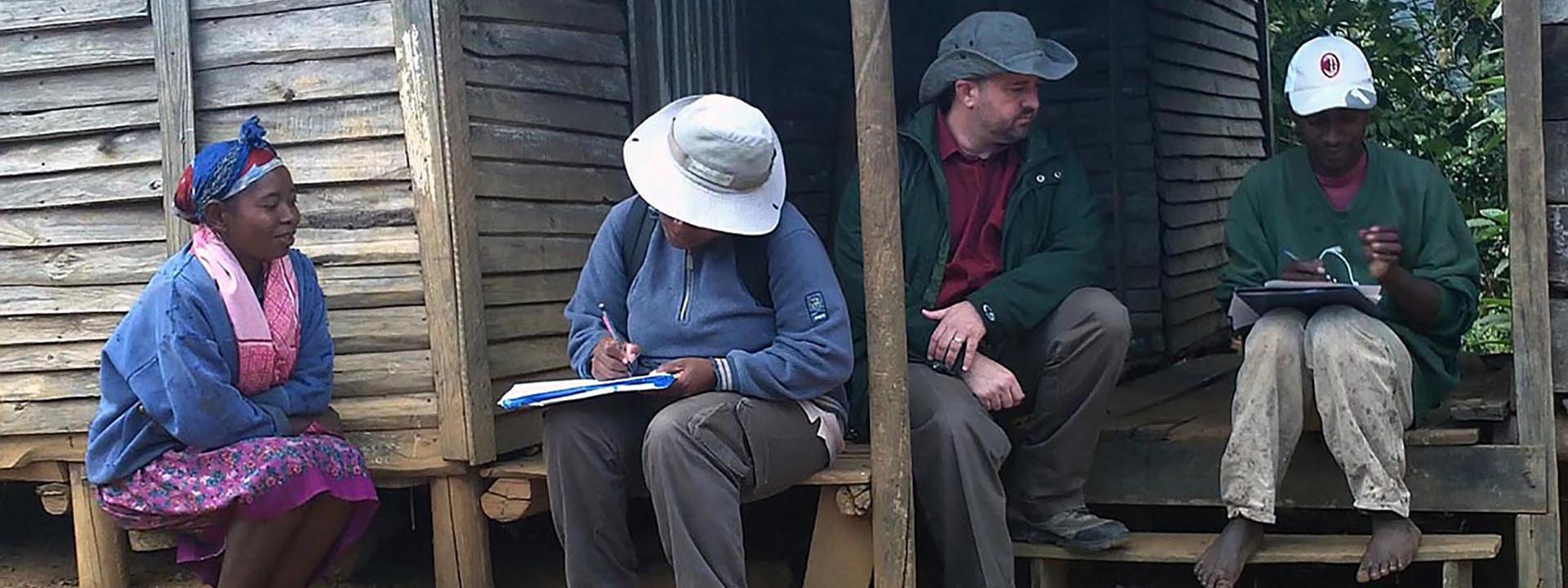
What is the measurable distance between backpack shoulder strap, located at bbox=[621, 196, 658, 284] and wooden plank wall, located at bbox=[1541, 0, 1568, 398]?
2403mm

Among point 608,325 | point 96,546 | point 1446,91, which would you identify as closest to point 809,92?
point 608,325

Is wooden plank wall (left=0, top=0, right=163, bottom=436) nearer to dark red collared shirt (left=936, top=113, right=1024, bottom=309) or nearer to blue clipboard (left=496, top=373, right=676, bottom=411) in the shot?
blue clipboard (left=496, top=373, right=676, bottom=411)

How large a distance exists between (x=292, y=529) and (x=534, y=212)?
139 centimetres

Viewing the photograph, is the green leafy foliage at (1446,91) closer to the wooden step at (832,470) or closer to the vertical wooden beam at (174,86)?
the wooden step at (832,470)

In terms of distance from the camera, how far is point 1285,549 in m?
4.05

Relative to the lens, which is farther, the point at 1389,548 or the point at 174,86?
the point at 174,86

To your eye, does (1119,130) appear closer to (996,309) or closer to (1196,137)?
(1196,137)

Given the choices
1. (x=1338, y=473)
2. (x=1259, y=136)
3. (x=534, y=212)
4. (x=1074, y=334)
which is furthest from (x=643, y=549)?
(x=1259, y=136)

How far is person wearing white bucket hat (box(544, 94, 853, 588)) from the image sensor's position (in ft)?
11.7

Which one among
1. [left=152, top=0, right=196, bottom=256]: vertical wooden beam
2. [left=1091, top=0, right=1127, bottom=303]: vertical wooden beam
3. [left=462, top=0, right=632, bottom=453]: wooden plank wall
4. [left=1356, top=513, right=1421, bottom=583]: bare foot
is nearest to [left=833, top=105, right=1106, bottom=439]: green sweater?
[left=1356, top=513, right=1421, bottom=583]: bare foot

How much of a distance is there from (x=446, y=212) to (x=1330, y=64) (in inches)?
101

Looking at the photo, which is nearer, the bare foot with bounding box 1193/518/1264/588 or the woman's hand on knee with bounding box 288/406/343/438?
the bare foot with bounding box 1193/518/1264/588

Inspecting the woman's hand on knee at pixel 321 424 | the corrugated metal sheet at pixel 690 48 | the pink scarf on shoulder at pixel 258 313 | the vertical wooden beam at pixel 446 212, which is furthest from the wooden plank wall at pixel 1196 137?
the pink scarf on shoulder at pixel 258 313

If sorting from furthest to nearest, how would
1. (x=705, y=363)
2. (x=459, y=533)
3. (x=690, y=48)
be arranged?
(x=690, y=48), (x=459, y=533), (x=705, y=363)
